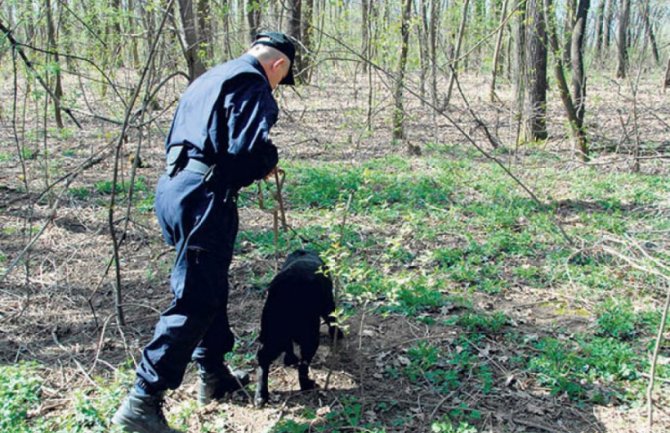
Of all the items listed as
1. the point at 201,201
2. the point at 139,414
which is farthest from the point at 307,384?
the point at 201,201

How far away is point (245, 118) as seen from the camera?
8.91ft

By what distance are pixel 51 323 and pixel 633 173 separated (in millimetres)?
8037

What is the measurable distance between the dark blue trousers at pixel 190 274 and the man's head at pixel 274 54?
28.7 inches

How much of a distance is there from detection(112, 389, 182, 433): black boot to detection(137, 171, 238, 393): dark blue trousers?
0.07 m

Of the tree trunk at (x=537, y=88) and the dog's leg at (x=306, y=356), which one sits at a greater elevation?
the tree trunk at (x=537, y=88)

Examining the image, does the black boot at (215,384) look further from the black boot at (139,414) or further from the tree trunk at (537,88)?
the tree trunk at (537,88)

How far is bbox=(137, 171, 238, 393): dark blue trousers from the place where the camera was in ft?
9.38

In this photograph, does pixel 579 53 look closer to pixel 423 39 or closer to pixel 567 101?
pixel 567 101

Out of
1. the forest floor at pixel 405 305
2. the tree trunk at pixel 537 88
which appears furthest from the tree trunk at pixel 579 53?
Answer: the forest floor at pixel 405 305

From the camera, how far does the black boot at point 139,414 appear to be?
9.50 feet

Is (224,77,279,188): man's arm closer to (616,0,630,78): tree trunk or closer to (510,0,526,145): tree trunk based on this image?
(616,0,630,78): tree trunk

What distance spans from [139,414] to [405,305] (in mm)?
2260

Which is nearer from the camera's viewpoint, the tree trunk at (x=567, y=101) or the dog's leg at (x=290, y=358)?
the dog's leg at (x=290, y=358)

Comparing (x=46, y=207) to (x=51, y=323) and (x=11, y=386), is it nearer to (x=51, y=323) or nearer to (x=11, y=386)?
(x=51, y=323)
